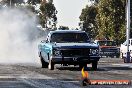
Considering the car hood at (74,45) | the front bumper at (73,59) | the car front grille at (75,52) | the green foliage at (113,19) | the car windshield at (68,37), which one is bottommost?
the front bumper at (73,59)

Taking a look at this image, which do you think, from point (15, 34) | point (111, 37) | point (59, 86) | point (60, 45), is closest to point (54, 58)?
point (60, 45)

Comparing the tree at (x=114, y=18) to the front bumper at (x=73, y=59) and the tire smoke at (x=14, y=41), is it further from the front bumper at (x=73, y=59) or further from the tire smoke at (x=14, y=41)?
the front bumper at (x=73, y=59)

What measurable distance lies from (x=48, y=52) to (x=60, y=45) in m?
0.92

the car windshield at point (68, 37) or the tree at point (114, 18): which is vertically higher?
the tree at point (114, 18)

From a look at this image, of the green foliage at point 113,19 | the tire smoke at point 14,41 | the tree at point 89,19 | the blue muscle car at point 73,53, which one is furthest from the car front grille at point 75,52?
the tree at point 89,19

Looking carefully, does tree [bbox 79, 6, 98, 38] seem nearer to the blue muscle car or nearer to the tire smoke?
the tire smoke

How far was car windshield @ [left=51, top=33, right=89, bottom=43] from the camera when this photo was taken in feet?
76.3

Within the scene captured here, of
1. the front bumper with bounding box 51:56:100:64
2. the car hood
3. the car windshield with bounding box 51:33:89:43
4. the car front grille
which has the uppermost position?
the car windshield with bounding box 51:33:89:43

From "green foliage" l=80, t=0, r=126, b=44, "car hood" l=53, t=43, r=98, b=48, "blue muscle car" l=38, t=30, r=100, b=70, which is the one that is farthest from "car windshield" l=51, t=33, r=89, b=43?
"green foliage" l=80, t=0, r=126, b=44

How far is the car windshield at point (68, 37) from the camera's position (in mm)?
23266

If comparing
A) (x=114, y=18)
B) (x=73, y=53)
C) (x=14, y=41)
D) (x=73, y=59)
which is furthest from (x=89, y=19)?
(x=73, y=59)

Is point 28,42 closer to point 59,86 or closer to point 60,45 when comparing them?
point 60,45

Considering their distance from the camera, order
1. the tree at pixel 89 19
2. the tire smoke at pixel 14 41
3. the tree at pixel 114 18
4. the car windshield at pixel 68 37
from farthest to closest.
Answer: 1. the tree at pixel 89 19
2. the tree at pixel 114 18
3. the tire smoke at pixel 14 41
4. the car windshield at pixel 68 37

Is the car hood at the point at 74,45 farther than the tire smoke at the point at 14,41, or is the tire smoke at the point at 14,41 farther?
the tire smoke at the point at 14,41
